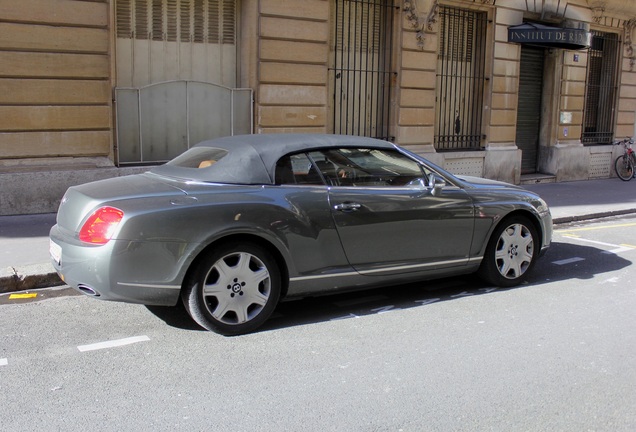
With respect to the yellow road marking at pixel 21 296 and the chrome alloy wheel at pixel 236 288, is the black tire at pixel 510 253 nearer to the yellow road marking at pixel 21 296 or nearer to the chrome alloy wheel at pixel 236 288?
the chrome alloy wheel at pixel 236 288

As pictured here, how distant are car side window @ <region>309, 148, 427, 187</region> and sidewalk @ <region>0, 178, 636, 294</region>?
10.1 ft

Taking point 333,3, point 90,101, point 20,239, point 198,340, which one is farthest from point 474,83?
point 198,340

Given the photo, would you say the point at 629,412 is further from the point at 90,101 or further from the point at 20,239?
the point at 90,101

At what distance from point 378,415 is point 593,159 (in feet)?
53.9

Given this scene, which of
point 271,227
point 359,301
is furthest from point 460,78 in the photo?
point 271,227

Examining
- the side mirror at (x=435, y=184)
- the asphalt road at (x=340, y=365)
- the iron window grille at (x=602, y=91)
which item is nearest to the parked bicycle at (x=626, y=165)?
the iron window grille at (x=602, y=91)

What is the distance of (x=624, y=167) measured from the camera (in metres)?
18.5

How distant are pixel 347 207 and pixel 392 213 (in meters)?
0.47

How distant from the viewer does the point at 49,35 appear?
32.4ft

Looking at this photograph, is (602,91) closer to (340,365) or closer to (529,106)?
(529,106)

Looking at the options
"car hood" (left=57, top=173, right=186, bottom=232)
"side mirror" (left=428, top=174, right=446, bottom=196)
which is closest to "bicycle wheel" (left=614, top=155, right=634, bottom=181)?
"side mirror" (left=428, top=174, right=446, bottom=196)

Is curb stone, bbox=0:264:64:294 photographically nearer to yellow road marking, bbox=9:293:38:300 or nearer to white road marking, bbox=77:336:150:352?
yellow road marking, bbox=9:293:38:300

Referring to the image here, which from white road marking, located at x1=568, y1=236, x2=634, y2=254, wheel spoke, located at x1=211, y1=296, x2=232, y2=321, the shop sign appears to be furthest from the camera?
the shop sign

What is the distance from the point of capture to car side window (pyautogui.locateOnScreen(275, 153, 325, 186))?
5.61 m
